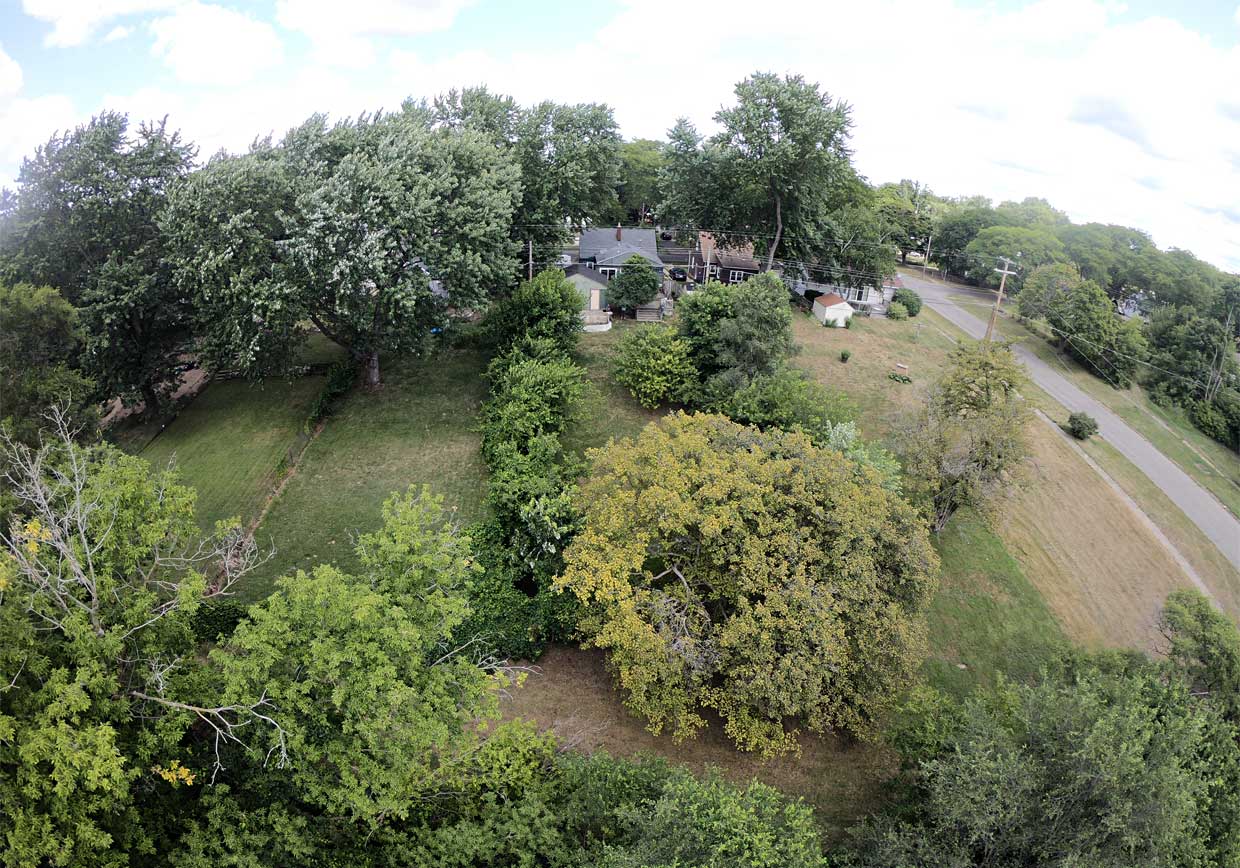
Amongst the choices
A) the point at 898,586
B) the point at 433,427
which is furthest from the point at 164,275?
the point at 898,586

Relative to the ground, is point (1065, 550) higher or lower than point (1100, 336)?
lower

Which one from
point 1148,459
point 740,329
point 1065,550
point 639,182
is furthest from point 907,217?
point 1065,550

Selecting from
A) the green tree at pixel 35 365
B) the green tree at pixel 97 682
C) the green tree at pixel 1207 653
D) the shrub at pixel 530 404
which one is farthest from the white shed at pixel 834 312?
the green tree at pixel 97 682

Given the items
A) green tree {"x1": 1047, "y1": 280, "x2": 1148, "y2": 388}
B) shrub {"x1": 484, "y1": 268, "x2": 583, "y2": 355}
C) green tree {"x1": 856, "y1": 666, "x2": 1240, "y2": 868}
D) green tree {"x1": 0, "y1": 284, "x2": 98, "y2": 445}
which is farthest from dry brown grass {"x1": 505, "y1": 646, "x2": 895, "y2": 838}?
green tree {"x1": 1047, "y1": 280, "x2": 1148, "y2": 388}

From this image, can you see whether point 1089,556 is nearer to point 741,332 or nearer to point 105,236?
point 741,332

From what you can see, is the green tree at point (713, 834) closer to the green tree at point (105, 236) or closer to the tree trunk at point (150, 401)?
the green tree at point (105, 236)

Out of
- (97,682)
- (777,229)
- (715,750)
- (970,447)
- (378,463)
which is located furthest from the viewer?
(777,229)

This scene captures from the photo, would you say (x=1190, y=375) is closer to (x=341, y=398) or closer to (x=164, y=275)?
(x=341, y=398)
